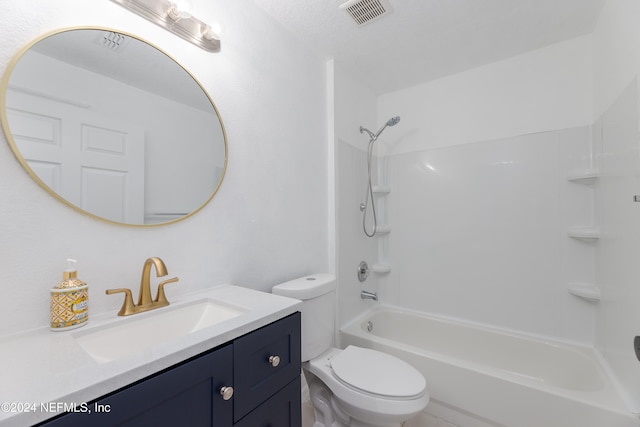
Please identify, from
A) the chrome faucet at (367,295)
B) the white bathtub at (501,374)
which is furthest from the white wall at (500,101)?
the white bathtub at (501,374)

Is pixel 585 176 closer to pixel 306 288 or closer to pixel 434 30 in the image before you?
pixel 434 30

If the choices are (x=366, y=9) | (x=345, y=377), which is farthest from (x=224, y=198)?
(x=366, y=9)

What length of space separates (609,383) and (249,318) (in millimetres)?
1783

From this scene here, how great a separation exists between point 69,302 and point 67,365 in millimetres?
255

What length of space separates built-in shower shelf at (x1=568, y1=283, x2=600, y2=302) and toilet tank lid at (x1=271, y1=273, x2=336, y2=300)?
155cm

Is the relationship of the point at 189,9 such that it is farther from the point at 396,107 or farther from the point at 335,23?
the point at 396,107

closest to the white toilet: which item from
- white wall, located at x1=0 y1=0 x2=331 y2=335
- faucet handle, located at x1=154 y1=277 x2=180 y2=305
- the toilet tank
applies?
the toilet tank

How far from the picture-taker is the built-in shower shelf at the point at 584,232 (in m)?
1.59

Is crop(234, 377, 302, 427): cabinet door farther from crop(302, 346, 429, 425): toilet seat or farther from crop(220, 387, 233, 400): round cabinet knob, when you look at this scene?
crop(302, 346, 429, 425): toilet seat

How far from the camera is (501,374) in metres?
1.36

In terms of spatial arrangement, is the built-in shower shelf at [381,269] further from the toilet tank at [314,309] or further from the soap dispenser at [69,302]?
the soap dispenser at [69,302]

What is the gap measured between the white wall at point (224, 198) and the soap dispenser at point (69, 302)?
5 cm

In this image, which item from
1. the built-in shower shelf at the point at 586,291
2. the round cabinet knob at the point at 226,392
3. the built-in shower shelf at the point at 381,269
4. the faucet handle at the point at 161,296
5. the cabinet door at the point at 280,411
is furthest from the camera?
the built-in shower shelf at the point at 381,269

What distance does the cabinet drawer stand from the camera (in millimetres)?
763
